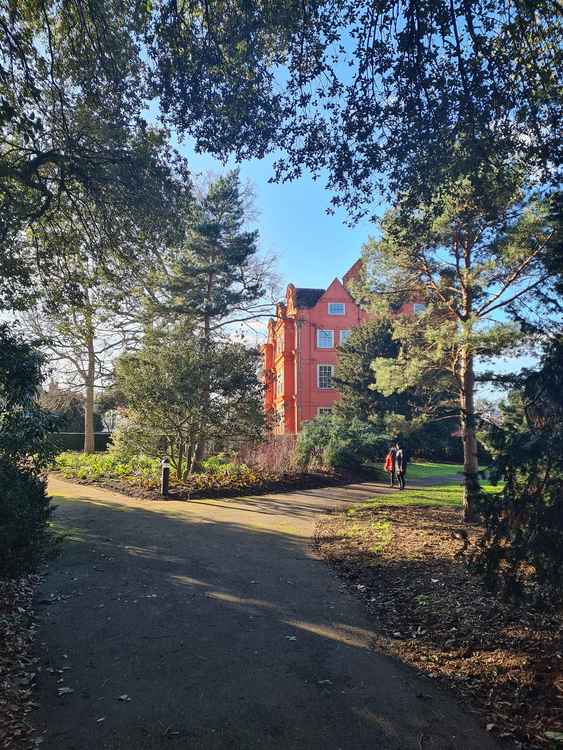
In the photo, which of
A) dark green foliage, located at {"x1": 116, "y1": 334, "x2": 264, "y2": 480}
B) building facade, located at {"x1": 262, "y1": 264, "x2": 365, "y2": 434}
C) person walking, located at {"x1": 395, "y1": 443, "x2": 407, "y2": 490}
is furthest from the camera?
building facade, located at {"x1": 262, "y1": 264, "x2": 365, "y2": 434}

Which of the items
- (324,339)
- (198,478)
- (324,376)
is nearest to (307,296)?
(324,339)

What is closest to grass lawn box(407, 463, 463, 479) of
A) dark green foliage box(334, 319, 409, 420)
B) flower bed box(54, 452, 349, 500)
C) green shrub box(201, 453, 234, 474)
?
dark green foliage box(334, 319, 409, 420)

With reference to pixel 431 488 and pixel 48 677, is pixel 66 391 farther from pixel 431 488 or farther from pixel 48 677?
pixel 48 677

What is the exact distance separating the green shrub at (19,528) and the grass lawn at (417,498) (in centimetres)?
768

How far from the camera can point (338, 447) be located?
61.3ft

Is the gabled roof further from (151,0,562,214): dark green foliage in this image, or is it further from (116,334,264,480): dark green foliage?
(151,0,562,214): dark green foliage

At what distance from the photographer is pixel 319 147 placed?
21.2 feet

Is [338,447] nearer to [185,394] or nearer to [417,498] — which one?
[417,498]

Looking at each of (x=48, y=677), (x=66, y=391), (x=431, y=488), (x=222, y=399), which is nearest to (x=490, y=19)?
(x=48, y=677)

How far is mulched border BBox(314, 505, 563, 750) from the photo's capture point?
337cm

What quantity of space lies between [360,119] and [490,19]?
166 centimetres

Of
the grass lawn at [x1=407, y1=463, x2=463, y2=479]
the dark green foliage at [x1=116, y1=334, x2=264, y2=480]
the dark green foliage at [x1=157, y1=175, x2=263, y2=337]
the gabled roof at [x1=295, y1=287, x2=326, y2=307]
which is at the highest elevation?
the gabled roof at [x1=295, y1=287, x2=326, y2=307]

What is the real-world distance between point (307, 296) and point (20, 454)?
3503cm

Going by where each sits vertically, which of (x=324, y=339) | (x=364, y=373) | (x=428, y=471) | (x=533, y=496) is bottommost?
(x=428, y=471)
